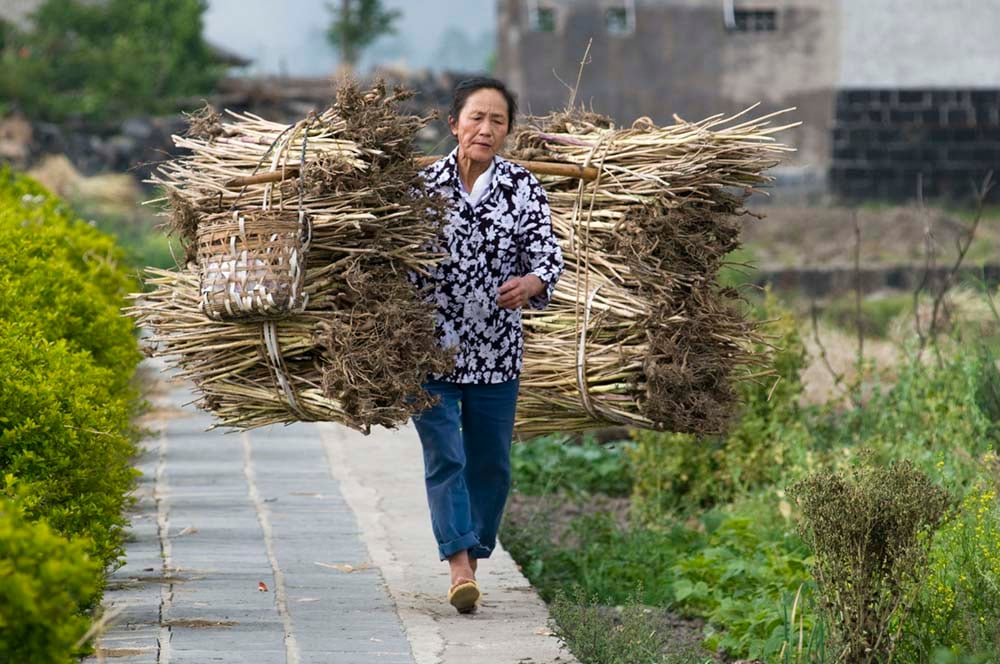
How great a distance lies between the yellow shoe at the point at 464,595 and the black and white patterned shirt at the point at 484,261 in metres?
0.60

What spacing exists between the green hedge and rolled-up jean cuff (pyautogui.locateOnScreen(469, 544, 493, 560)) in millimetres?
1058

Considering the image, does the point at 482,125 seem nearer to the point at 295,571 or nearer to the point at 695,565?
the point at 295,571

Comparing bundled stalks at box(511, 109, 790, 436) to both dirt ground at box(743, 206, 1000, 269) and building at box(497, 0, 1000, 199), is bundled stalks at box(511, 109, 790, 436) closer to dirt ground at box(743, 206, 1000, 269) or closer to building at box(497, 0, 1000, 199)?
dirt ground at box(743, 206, 1000, 269)

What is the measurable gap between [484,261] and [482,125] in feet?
1.32

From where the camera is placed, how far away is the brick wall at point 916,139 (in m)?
22.0

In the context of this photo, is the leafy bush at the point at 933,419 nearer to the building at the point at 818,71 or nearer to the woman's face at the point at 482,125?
the woman's face at the point at 482,125

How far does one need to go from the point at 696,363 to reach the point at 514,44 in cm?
1870

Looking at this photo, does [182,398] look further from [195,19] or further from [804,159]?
[195,19]

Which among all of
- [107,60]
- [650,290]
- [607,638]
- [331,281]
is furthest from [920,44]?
[607,638]

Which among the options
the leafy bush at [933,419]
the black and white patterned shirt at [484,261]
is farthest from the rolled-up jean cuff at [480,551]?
the leafy bush at [933,419]

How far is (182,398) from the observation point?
845 cm

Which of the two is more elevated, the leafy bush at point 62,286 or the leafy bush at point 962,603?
the leafy bush at point 62,286

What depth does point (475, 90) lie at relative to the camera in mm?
4547

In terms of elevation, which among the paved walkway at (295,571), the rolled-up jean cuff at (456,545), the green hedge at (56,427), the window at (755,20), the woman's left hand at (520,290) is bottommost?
the paved walkway at (295,571)
